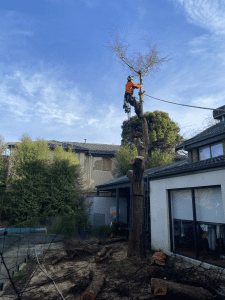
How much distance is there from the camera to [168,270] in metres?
4.86

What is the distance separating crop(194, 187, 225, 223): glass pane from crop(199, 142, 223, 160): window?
18.5 ft

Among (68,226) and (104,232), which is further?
(104,232)

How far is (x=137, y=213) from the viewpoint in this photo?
680cm

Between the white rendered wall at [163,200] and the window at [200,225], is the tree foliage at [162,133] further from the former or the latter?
the window at [200,225]

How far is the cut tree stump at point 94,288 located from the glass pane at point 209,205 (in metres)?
3.41

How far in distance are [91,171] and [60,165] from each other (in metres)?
8.80

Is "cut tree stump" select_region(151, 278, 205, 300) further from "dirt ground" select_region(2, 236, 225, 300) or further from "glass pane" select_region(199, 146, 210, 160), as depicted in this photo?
"glass pane" select_region(199, 146, 210, 160)

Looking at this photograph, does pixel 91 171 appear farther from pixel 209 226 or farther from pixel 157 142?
pixel 209 226

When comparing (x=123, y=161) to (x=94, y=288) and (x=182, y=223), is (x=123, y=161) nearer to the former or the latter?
(x=182, y=223)

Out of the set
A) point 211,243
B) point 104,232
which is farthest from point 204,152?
point 104,232

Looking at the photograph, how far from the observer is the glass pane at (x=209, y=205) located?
5555 millimetres

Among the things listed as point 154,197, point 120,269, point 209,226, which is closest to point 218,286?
point 209,226

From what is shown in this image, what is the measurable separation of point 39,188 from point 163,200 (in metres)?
8.71

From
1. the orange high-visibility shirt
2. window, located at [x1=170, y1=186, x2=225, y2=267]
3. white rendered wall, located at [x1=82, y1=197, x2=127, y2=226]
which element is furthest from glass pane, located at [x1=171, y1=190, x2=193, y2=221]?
white rendered wall, located at [x1=82, y1=197, x2=127, y2=226]
